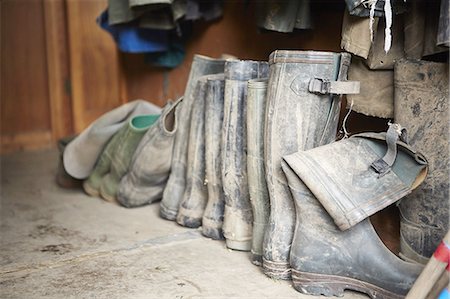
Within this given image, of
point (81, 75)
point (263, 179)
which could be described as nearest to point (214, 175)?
point (263, 179)

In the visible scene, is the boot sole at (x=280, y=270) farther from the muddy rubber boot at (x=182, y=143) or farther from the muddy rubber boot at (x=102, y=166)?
the muddy rubber boot at (x=102, y=166)

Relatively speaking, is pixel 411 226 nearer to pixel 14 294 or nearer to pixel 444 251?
pixel 444 251

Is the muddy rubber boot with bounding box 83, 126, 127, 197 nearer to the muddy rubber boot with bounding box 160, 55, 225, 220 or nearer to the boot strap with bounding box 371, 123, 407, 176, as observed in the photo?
the muddy rubber boot with bounding box 160, 55, 225, 220

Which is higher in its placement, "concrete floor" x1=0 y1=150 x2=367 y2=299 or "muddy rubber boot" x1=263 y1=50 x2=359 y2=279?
"muddy rubber boot" x1=263 y1=50 x2=359 y2=279

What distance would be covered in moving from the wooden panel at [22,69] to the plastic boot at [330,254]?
2166 mm

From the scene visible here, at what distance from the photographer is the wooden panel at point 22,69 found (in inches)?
110

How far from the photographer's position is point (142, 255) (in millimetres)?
1345

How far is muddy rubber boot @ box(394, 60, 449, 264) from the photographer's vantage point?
111 centimetres

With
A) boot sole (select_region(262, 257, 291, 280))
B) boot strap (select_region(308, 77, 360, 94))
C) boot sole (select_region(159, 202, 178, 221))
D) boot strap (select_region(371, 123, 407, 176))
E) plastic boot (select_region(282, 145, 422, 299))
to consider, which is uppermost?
boot strap (select_region(308, 77, 360, 94))

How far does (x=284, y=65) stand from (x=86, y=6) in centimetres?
201

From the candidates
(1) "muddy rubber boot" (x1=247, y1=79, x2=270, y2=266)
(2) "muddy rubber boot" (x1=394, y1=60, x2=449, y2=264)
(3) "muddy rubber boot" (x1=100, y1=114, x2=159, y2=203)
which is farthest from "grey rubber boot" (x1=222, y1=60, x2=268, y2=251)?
(3) "muddy rubber boot" (x1=100, y1=114, x2=159, y2=203)

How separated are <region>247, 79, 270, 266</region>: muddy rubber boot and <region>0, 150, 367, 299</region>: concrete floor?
75 millimetres

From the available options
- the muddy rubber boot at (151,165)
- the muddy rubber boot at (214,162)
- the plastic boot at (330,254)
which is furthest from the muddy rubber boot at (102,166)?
the plastic boot at (330,254)

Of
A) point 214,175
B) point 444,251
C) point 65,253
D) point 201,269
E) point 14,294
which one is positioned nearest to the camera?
point 444,251
